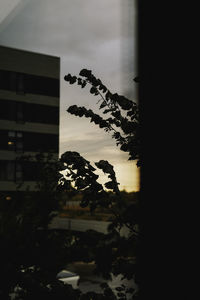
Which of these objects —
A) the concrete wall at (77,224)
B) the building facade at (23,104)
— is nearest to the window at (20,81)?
the building facade at (23,104)

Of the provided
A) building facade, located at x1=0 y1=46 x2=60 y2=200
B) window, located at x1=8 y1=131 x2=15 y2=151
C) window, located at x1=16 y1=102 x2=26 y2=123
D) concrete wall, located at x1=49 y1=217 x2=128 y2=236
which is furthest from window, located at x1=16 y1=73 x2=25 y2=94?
concrete wall, located at x1=49 y1=217 x2=128 y2=236

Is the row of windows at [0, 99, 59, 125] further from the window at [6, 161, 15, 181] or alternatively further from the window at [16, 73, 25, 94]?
the window at [6, 161, 15, 181]

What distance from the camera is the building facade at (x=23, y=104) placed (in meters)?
18.2

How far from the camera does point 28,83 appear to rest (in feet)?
61.6

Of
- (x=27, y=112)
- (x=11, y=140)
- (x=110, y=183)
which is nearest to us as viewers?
(x=110, y=183)

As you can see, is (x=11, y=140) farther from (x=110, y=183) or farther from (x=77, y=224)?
(x=110, y=183)

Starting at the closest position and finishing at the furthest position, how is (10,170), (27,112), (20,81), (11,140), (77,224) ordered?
1. (77,224)
2. (10,170)
3. (11,140)
4. (20,81)
5. (27,112)

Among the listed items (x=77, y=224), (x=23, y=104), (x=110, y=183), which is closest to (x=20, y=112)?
(x=23, y=104)

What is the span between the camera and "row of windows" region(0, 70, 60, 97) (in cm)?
1828

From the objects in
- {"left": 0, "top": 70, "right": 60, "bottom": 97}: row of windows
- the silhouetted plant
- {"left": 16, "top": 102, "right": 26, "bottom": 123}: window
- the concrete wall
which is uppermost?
{"left": 0, "top": 70, "right": 60, "bottom": 97}: row of windows

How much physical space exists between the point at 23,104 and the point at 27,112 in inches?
18.3

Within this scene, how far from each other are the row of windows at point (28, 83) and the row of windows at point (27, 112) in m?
0.69

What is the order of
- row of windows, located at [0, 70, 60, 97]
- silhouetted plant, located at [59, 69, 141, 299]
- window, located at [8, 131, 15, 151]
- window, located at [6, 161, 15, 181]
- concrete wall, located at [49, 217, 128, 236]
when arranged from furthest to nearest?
window, located at [8, 131, 15, 151], row of windows, located at [0, 70, 60, 97], window, located at [6, 161, 15, 181], concrete wall, located at [49, 217, 128, 236], silhouetted plant, located at [59, 69, 141, 299]

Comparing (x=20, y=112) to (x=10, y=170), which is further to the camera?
(x=20, y=112)
